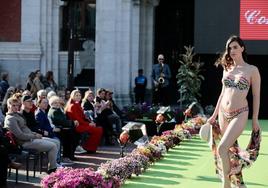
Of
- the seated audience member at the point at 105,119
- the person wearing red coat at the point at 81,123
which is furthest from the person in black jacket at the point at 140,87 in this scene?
the person wearing red coat at the point at 81,123

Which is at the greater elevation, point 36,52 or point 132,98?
point 36,52

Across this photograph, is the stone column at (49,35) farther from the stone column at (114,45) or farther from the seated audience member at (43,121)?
the seated audience member at (43,121)

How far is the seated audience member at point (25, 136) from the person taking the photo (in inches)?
415

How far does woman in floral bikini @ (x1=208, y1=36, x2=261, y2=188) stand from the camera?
798cm

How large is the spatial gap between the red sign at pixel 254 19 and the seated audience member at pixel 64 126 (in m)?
11.1

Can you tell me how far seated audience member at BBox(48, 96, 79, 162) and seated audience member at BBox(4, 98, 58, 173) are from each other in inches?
59.8

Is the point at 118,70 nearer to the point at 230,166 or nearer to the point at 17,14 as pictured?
the point at 17,14

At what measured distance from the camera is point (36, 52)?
2236 cm

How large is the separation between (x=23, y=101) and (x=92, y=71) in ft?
41.3

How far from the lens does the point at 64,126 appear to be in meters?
12.6

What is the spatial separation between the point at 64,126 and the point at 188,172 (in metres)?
2.88

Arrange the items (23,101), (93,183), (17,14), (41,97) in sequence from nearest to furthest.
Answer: (93,183)
(23,101)
(41,97)
(17,14)

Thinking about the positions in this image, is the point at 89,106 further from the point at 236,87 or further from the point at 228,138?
the point at 228,138

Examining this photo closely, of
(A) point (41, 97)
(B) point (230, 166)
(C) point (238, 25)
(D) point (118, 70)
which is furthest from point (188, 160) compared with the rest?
(C) point (238, 25)
